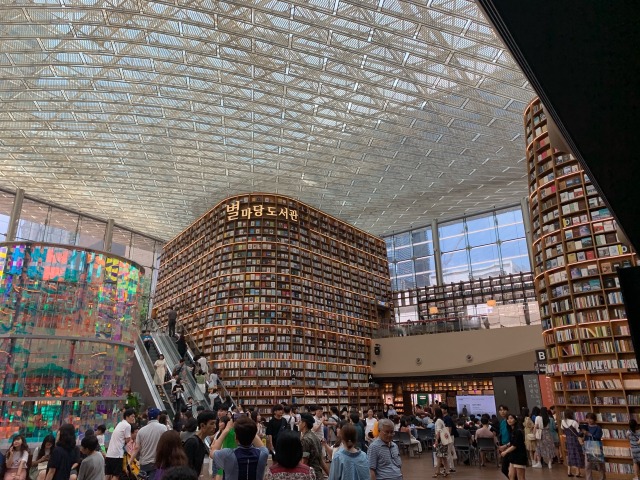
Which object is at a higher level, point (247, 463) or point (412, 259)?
point (412, 259)

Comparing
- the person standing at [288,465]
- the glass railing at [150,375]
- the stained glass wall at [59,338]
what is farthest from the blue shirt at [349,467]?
the glass railing at [150,375]

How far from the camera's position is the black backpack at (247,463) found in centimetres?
224

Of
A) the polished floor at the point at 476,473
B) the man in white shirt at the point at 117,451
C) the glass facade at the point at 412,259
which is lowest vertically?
the polished floor at the point at 476,473

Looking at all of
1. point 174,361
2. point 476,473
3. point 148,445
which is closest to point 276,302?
point 174,361

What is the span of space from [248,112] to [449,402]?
13.4m

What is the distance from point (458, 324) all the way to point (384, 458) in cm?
1429

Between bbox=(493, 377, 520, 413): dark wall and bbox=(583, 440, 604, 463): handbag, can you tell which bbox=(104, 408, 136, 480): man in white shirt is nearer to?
bbox=(583, 440, 604, 463): handbag

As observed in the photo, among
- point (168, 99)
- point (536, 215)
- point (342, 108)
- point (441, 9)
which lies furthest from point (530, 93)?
point (168, 99)

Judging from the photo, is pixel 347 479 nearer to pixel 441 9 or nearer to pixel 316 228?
pixel 441 9

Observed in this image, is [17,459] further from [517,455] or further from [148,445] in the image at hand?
[517,455]

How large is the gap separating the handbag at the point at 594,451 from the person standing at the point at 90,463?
6.43 metres

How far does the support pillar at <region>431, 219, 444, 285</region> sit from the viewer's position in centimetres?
2622

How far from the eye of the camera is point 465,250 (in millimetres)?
26141

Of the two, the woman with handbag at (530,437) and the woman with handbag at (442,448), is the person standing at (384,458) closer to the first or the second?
the woman with handbag at (442,448)
